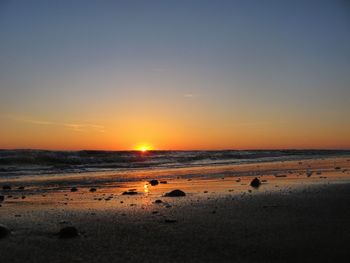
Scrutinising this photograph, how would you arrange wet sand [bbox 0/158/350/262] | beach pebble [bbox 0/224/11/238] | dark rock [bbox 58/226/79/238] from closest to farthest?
wet sand [bbox 0/158/350/262] < dark rock [bbox 58/226/79/238] < beach pebble [bbox 0/224/11/238]

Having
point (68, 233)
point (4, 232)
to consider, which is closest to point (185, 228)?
point (68, 233)

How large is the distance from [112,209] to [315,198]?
5782mm

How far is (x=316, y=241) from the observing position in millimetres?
6719

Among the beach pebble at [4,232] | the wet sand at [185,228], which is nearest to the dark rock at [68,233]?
the wet sand at [185,228]

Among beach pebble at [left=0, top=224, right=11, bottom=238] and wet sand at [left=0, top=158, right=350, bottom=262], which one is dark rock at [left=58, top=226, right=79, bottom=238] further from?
beach pebble at [left=0, top=224, right=11, bottom=238]

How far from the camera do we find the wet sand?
245 inches

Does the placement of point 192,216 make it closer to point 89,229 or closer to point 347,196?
point 89,229

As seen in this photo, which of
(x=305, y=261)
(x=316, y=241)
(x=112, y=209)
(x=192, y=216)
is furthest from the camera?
(x=112, y=209)

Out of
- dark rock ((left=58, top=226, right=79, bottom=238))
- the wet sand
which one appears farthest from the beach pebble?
dark rock ((left=58, top=226, right=79, bottom=238))

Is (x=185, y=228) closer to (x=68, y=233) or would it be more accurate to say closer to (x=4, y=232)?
(x=68, y=233)

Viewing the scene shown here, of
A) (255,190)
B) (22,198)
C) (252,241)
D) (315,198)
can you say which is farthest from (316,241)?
(22,198)

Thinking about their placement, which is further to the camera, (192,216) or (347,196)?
(347,196)

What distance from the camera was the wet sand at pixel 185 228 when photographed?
6215 millimetres

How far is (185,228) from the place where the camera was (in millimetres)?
8148
